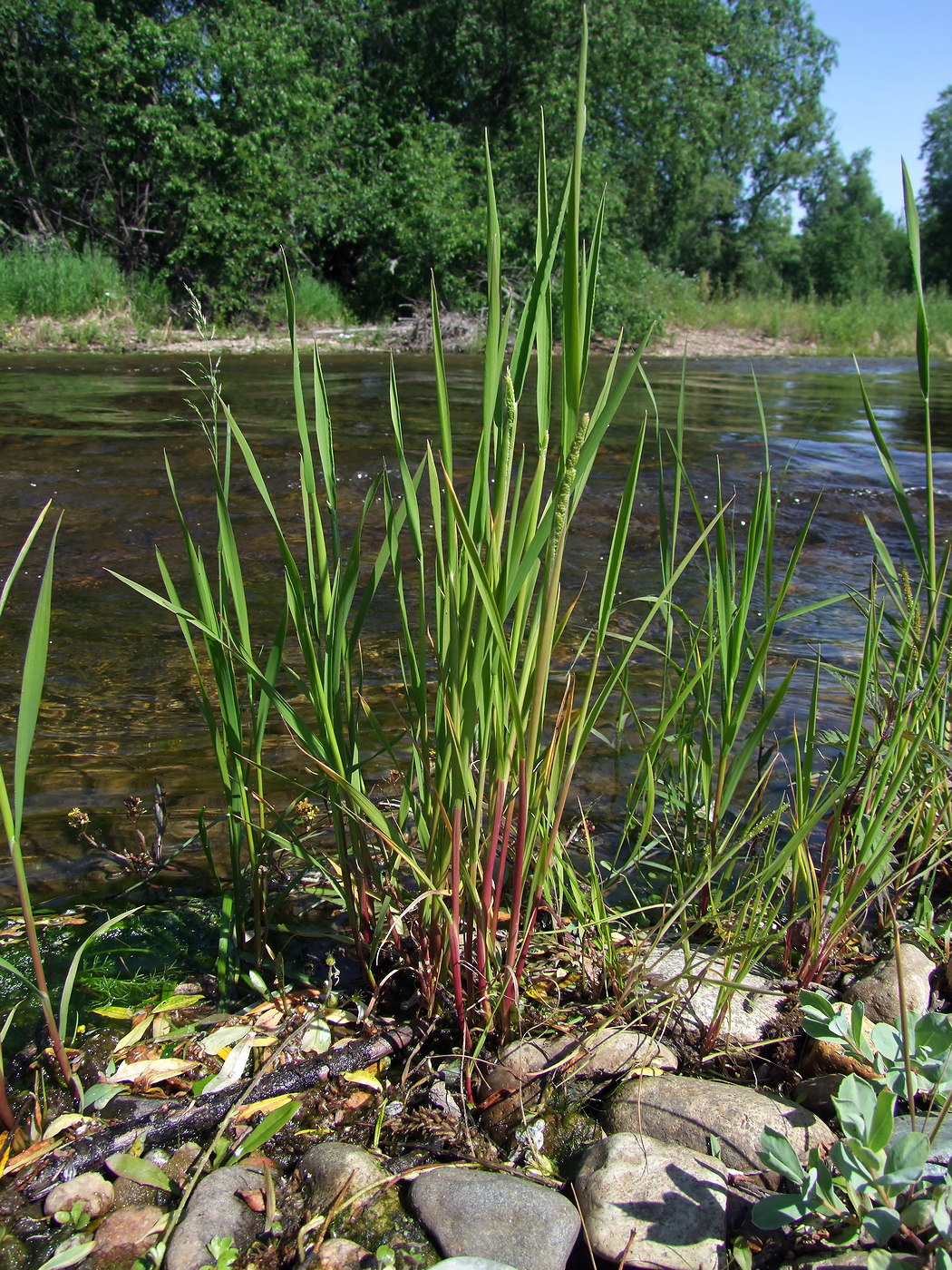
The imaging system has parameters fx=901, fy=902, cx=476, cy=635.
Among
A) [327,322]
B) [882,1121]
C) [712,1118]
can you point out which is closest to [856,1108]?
[882,1121]

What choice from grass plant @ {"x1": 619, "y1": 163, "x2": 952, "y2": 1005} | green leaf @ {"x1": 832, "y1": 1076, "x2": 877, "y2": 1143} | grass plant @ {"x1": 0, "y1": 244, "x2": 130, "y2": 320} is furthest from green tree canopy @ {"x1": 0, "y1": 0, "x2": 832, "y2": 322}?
green leaf @ {"x1": 832, "y1": 1076, "x2": 877, "y2": 1143}

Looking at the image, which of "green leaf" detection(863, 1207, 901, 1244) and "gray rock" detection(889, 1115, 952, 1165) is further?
"gray rock" detection(889, 1115, 952, 1165)

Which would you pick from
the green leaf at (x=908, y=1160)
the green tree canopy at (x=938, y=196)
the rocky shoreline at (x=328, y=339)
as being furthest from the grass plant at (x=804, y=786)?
the green tree canopy at (x=938, y=196)

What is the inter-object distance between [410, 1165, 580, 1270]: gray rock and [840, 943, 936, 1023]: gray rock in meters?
0.66

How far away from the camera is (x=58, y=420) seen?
765 centimetres

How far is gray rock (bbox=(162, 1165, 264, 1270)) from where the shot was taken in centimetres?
108

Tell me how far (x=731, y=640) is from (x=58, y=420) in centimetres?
753

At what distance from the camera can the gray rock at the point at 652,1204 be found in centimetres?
108

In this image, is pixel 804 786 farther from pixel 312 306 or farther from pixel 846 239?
pixel 846 239

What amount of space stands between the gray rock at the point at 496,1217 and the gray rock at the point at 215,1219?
0.68 feet

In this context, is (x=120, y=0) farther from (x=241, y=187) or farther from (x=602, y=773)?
(x=602, y=773)

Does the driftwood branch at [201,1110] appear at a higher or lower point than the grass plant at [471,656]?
lower

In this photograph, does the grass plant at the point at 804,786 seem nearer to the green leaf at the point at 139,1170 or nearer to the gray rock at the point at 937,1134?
the gray rock at the point at 937,1134

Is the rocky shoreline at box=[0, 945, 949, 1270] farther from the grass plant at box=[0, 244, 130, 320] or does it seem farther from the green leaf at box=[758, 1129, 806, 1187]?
the grass plant at box=[0, 244, 130, 320]
